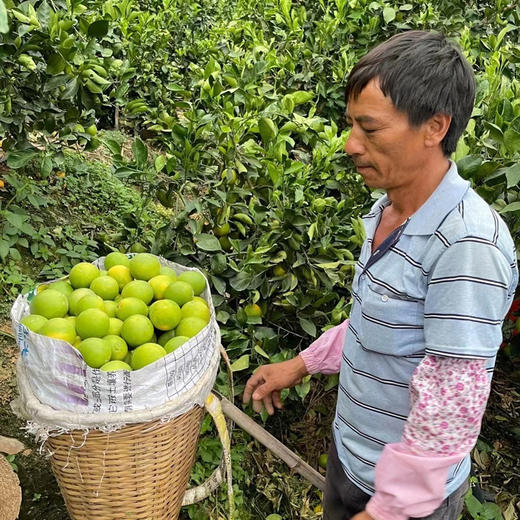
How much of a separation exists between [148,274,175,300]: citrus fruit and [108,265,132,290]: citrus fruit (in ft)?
0.24

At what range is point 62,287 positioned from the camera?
1.62 m

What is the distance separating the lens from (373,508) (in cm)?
112

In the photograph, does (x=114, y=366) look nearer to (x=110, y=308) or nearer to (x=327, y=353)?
(x=110, y=308)

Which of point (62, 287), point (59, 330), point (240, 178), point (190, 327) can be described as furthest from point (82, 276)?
point (240, 178)


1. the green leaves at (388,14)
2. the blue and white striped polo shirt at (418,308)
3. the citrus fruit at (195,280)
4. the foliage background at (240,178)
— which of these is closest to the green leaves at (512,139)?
the foliage background at (240,178)

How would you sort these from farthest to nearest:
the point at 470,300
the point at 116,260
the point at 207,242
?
the point at 207,242
the point at 116,260
the point at 470,300

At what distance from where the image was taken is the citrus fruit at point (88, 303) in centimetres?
152

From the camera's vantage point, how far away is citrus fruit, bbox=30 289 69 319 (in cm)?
151

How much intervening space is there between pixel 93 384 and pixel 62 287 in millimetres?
403

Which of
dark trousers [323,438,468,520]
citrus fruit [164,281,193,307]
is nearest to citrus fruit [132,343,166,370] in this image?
citrus fruit [164,281,193,307]

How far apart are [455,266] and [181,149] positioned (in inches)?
55.2

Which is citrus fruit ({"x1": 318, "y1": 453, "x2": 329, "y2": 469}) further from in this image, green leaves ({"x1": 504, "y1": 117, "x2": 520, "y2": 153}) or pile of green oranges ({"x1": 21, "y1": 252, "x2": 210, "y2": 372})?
green leaves ({"x1": 504, "y1": 117, "x2": 520, "y2": 153})

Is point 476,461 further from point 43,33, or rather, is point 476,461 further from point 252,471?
point 43,33

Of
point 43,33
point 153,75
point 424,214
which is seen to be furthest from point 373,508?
point 153,75
